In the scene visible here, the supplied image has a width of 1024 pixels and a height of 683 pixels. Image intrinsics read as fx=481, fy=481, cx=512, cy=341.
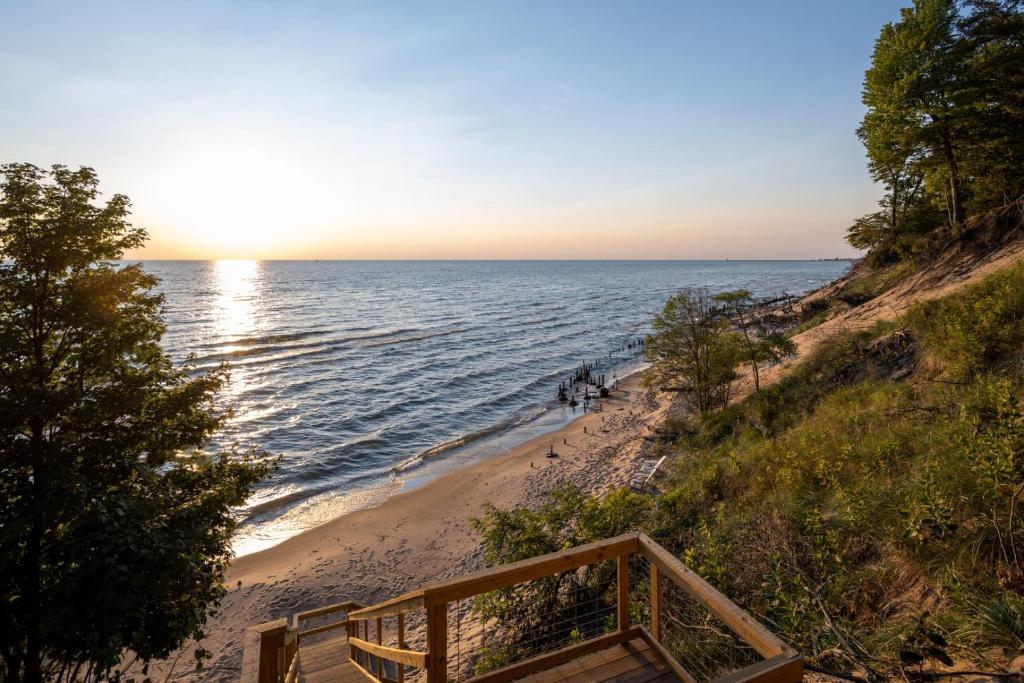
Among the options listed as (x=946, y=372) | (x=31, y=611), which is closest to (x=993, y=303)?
(x=946, y=372)

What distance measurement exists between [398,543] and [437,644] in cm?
1560

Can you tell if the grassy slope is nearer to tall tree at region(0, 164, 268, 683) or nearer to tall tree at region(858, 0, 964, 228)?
tall tree at region(0, 164, 268, 683)

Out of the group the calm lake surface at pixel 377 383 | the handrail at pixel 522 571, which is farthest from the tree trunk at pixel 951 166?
the handrail at pixel 522 571

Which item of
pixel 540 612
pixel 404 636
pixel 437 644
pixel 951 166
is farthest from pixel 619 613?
pixel 951 166

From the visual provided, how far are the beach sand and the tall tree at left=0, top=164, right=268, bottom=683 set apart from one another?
154 inches

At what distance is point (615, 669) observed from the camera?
3852 mm

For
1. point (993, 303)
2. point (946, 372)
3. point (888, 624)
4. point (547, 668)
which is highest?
point (993, 303)

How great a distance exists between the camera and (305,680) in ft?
23.4

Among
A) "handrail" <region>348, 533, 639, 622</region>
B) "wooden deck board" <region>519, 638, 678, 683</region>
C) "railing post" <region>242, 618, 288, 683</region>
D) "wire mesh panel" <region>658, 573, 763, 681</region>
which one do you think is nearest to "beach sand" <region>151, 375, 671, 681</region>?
"railing post" <region>242, 618, 288, 683</region>

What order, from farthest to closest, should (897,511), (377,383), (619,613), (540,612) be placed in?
(377,383) → (540,612) → (897,511) → (619,613)

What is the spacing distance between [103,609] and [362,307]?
76777mm

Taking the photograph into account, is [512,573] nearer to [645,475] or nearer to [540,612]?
[540,612]

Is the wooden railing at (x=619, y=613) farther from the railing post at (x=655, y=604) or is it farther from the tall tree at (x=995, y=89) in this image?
the tall tree at (x=995, y=89)

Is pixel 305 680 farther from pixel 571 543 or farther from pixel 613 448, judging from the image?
pixel 613 448
